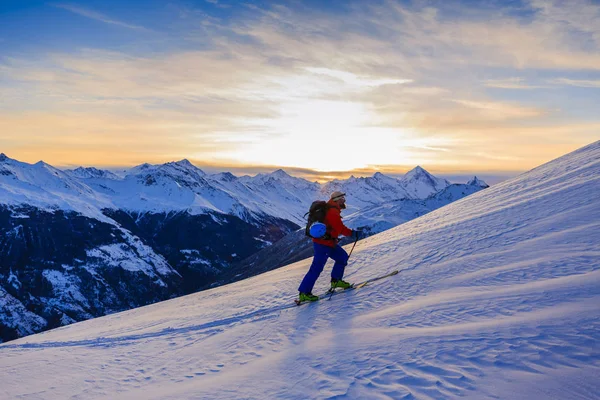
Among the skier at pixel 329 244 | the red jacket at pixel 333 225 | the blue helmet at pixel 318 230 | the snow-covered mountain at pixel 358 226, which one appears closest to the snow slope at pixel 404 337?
the skier at pixel 329 244

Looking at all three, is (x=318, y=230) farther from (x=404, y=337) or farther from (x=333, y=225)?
(x=404, y=337)

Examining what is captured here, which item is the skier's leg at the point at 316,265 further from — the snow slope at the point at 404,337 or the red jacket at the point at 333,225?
the snow slope at the point at 404,337

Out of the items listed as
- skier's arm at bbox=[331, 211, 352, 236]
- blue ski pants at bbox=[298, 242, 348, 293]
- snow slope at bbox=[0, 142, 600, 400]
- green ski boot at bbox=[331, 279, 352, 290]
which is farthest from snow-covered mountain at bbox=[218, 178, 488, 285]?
skier's arm at bbox=[331, 211, 352, 236]

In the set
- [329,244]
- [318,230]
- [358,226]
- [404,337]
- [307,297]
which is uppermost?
[318,230]

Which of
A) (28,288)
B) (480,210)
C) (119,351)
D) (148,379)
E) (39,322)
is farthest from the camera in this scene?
(28,288)

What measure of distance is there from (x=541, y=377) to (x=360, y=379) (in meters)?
1.83

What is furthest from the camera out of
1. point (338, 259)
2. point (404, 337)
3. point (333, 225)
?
point (338, 259)

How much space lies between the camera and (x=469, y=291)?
6703 mm

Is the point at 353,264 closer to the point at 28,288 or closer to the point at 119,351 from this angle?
the point at 119,351

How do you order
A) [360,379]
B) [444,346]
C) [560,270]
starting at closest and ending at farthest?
[360,379] → [444,346] → [560,270]

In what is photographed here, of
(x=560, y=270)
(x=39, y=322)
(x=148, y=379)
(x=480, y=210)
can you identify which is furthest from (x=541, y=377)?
(x=39, y=322)

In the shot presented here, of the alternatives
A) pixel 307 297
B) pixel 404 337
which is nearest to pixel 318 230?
pixel 307 297

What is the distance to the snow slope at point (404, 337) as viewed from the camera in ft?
14.0

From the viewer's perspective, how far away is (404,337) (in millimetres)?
5430
